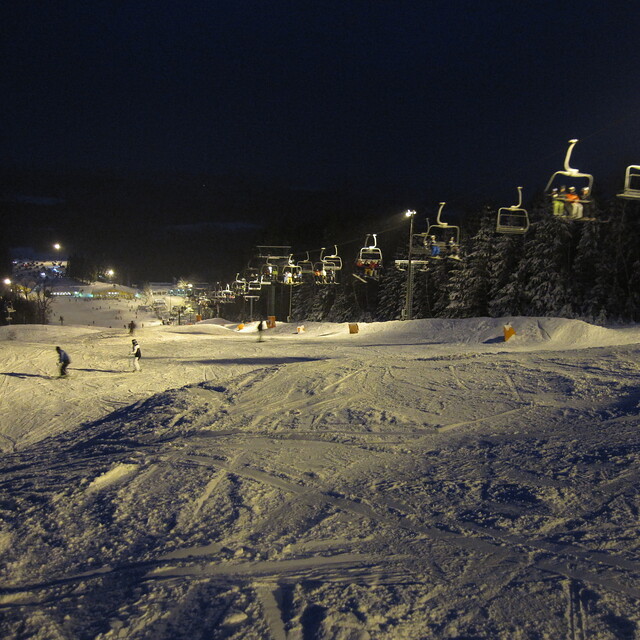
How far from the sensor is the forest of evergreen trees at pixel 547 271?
119ft

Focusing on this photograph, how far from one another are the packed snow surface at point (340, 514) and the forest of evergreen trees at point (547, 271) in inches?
809

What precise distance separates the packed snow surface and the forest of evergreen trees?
20.5m

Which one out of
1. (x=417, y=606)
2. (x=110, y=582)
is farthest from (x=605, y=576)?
(x=110, y=582)

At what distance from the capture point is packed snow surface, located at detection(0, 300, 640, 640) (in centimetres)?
348

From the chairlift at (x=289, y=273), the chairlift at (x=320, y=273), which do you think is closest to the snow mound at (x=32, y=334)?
the chairlift at (x=289, y=273)

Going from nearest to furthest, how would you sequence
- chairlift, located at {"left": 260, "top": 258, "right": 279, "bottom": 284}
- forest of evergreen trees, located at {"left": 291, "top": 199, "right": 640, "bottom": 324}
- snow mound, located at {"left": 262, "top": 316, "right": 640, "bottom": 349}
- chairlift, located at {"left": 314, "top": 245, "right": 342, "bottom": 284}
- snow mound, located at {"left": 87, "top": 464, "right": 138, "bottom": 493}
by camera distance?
snow mound, located at {"left": 87, "top": 464, "right": 138, "bottom": 493}
snow mound, located at {"left": 262, "top": 316, "right": 640, "bottom": 349}
chairlift, located at {"left": 314, "top": 245, "right": 342, "bottom": 284}
forest of evergreen trees, located at {"left": 291, "top": 199, "right": 640, "bottom": 324}
chairlift, located at {"left": 260, "top": 258, "right": 279, "bottom": 284}

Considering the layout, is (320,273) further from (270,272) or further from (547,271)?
(547,271)

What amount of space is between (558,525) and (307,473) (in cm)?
297

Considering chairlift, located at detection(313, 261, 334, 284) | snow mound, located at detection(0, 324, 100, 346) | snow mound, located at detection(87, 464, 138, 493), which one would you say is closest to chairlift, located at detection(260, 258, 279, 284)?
chairlift, located at detection(313, 261, 334, 284)

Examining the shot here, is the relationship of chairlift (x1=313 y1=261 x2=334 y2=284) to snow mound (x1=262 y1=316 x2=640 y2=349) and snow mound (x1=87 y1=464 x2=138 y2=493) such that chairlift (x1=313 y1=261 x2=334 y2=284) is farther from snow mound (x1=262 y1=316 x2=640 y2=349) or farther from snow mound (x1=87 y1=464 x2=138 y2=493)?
snow mound (x1=87 y1=464 x2=138 y2=493)

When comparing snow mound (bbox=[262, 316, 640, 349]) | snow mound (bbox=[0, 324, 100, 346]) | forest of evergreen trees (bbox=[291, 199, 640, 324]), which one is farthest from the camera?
forest of evergreen trees (bbox=[291, 199, 640, 324])

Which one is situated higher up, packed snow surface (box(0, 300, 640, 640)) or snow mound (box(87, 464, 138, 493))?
packed snow surface (box(0, 300, 640, 640))

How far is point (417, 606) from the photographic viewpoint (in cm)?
353

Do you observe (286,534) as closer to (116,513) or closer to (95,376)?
(116,513)
